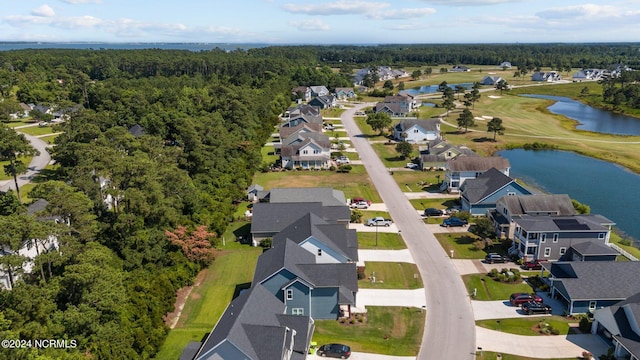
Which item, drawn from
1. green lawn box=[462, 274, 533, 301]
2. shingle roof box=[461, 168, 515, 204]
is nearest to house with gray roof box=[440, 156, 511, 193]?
shingle roof box=[461, 168, 515, 204]

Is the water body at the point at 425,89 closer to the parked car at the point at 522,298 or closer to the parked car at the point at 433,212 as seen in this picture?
the parked car at the point at 433,212

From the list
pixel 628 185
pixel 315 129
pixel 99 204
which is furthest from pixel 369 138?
pixel 99 204

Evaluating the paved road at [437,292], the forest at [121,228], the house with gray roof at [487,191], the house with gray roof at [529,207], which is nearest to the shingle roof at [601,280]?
the paved road at [437,292]

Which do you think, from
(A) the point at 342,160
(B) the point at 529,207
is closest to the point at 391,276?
(B) the point at 529,207

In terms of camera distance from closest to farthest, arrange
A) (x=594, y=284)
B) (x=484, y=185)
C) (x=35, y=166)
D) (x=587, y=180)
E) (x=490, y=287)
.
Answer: (x=594, y=284), (x=490, y=287), (x=484, y=185), (x=587, y=180), (x=35, y=166)

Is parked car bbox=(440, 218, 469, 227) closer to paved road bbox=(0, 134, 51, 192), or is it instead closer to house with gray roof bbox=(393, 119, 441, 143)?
house with gray roof bbox=(393, 119, 441, 143)

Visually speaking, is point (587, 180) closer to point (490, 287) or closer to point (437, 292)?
point (490, 287)

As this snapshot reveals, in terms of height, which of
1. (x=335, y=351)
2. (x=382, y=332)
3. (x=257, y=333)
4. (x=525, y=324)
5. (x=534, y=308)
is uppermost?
(x=257, y=333)

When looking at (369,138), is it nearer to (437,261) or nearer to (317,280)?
(437,261)
